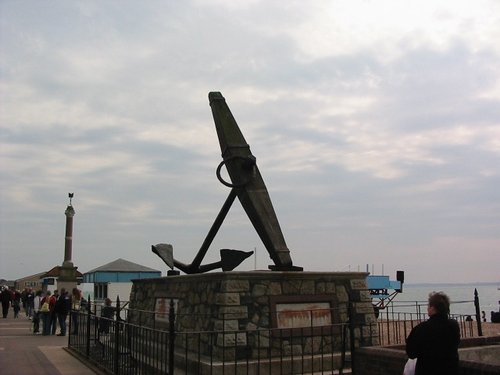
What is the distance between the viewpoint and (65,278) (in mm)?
29500

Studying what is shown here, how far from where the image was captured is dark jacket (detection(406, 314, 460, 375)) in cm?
498

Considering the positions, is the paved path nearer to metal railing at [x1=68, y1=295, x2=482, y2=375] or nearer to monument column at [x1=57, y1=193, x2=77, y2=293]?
metal railing at [x1=68, y1=295, x2=482, y2=375]

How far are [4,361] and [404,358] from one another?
775cm

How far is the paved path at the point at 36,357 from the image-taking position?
9672 mm

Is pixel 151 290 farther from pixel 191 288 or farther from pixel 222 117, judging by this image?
pixel 222 117

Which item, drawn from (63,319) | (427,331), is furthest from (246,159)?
(63,319)

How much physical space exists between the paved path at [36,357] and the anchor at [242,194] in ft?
8.75

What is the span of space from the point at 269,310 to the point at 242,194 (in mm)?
2334

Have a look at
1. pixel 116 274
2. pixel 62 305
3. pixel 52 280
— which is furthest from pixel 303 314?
pixel 52 280

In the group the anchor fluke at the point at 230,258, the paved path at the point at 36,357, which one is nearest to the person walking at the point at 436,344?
the anchor fluke at the point at 230,258

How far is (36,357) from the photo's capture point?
11.3m

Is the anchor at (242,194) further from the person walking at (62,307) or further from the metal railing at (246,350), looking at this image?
the person walking at (62,307)

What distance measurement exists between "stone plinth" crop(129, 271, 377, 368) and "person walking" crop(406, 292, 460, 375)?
113 inches

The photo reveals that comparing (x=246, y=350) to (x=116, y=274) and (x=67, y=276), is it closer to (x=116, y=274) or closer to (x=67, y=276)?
(x=116, y=274)
